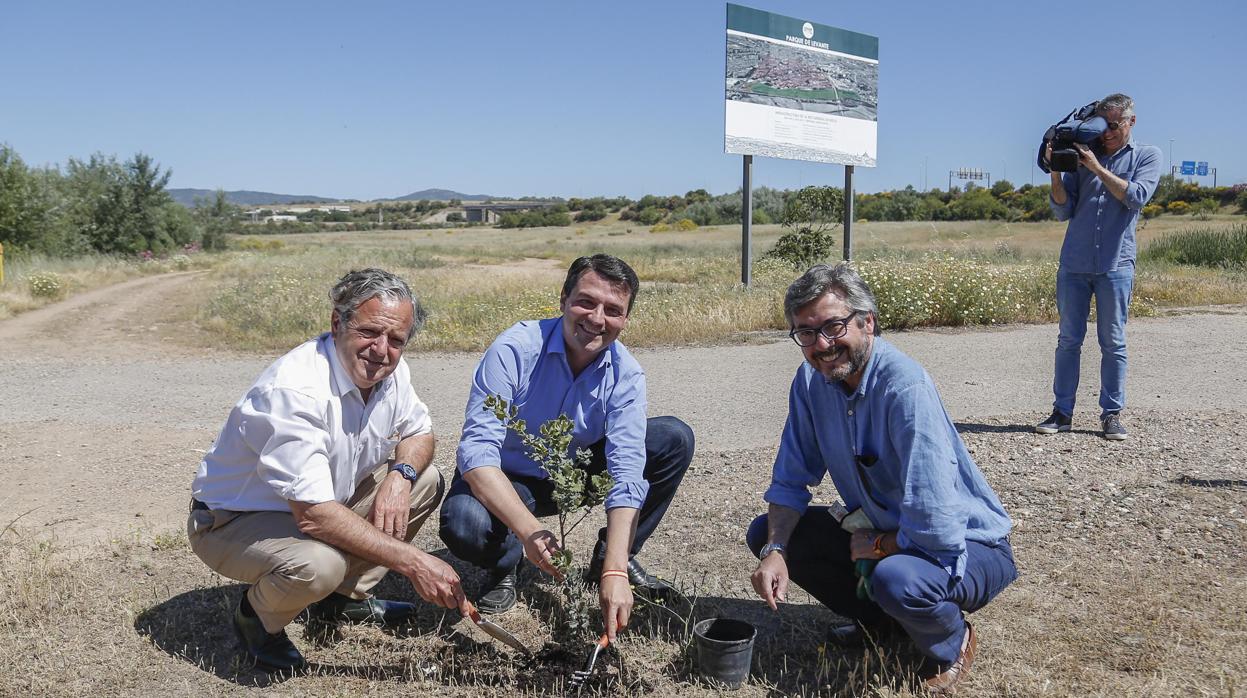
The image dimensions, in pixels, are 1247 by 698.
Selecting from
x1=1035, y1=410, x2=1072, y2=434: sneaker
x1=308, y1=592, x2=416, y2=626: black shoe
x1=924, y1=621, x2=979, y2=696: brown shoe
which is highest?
x1=1035, y1=410, x2=1072, y2=434: sneaker


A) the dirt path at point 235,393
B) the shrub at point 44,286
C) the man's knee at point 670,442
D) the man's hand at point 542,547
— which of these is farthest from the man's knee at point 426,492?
the shrub at point 44,286

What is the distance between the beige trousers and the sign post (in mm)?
11528

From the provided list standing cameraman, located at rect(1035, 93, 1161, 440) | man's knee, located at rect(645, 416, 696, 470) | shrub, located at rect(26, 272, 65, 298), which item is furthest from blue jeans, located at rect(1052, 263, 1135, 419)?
shrub, located at rect(26, 272, 65, 298)

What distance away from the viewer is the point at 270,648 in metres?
3.47

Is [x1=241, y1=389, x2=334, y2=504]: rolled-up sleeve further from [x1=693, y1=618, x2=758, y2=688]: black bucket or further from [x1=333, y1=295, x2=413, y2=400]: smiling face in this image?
[x1=693, y1=618, x2=758, y2=688]: black bucket

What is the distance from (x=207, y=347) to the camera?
1199 cm

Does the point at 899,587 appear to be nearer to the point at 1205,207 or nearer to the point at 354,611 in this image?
the point at 354,611

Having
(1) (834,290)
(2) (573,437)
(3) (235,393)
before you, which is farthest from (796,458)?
(3) (235,393)

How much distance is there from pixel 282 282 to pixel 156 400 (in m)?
10.3

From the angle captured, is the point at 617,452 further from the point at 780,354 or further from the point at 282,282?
the point at 282,282

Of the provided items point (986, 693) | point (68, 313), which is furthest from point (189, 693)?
point (68, 313)

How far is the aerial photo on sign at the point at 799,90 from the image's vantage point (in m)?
14.2

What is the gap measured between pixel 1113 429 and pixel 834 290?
160 inches

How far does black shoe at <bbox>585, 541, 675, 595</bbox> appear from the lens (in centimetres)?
397
